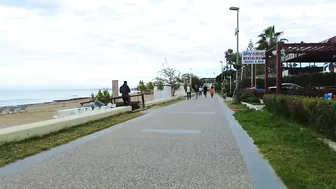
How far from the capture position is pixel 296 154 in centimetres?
757

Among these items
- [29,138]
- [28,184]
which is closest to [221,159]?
[28,184]

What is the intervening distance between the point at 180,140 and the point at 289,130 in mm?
3141

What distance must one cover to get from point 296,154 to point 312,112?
101 inches

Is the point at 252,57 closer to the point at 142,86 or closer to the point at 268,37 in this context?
the point at 142,86

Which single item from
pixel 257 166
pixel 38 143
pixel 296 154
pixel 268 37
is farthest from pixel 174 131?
pixel 268 37

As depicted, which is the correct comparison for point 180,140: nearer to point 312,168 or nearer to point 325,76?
point 312,168

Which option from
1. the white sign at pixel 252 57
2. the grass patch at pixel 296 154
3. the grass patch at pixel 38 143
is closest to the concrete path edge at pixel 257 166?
the grass patch at pixel 296 154

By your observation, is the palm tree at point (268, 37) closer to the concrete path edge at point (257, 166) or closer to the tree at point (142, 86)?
the tree at point (142, 86)

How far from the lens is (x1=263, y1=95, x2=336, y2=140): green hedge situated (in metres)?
8.35

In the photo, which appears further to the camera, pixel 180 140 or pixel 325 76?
pixel 325 76

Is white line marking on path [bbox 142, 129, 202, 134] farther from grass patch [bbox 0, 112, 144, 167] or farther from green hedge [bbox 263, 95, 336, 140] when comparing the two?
green hedge [bbox 263, 95, 336, 140]

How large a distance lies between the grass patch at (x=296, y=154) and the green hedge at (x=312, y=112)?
25 centimetres

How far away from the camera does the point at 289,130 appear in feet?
35.2

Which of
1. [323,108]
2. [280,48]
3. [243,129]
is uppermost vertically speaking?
[280,48]
